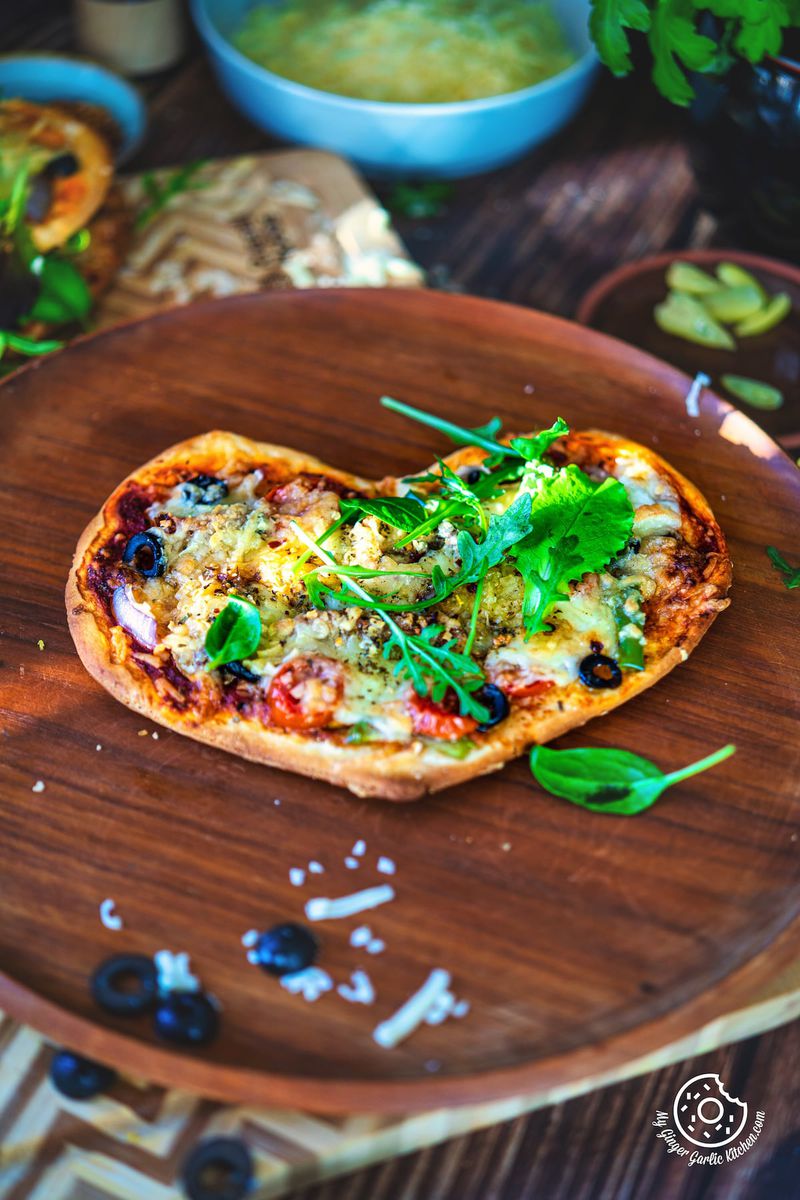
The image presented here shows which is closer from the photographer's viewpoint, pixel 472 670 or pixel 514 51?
pixel 472 670

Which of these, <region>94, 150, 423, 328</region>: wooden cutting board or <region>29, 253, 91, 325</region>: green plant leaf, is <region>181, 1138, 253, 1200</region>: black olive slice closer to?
A: <region>29, 253, 91, 325</region>: green plant leaf

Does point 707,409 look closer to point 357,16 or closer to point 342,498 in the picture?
point 342,498

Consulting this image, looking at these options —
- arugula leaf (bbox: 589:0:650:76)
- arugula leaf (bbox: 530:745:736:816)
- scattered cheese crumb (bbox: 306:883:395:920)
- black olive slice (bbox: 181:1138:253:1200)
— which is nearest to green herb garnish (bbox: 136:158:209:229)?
arugula leaf (bbox: 589:0:650:76)

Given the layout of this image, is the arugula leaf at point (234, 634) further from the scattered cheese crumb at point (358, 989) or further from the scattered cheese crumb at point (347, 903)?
the scattered cheese crumb at point (358, 989)

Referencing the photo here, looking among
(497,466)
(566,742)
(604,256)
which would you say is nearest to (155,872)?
(566,742)

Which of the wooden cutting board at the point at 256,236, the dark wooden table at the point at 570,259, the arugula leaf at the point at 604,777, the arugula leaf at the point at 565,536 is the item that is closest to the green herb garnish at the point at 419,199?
the dark wooden table at the point at 570,259

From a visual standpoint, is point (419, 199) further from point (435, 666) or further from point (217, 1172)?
point (217, 1172)
